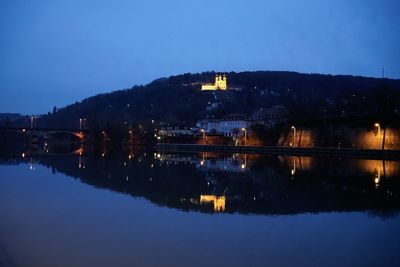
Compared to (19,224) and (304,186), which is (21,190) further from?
(304,186)

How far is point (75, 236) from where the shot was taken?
11.1 m

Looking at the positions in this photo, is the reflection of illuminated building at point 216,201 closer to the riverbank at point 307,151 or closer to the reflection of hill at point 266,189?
the reflection of hill at point 266,189

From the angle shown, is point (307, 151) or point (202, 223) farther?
point (307, 151)

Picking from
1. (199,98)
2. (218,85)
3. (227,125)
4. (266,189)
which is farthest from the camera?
(218,85)

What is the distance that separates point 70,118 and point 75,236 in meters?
124

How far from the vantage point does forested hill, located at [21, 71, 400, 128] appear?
4181 inches

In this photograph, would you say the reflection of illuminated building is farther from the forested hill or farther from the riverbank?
the forested hill

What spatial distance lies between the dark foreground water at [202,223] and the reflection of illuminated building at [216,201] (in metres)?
0.05

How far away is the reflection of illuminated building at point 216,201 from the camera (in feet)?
49.9

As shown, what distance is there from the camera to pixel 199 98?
4953 inches

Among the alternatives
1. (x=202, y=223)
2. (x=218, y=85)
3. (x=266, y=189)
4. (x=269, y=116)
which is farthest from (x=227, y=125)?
(x=202, y=223)

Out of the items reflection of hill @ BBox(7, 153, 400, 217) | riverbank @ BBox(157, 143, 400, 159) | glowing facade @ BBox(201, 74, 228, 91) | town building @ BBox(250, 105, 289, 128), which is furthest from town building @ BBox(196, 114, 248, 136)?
reflection of hill @ BBox(7, 153, 400, 217)

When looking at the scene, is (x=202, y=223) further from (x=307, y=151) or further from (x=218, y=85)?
(x=218, y=85)

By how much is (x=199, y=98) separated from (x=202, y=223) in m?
114
